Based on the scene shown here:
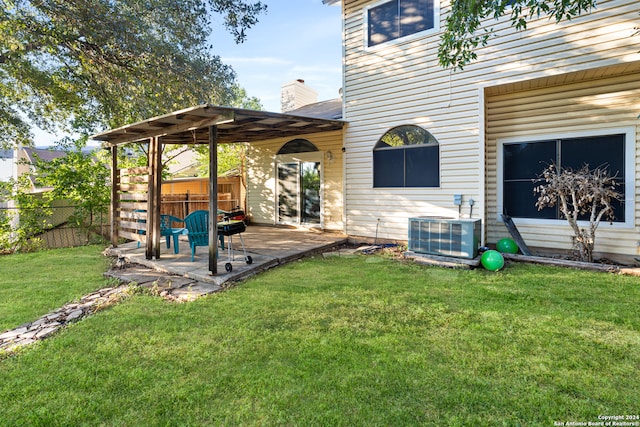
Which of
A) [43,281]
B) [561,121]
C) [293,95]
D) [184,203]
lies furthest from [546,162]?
[184,203]

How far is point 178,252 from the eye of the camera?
248 inches

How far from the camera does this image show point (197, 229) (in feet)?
18.5

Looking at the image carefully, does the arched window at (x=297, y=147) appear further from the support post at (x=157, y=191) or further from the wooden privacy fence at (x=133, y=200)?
the wooden privacy fence at (x=133, y=200)

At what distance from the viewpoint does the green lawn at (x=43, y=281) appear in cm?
376

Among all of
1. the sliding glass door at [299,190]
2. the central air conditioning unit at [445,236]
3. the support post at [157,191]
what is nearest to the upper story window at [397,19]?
the sliding glass door at [299,190]

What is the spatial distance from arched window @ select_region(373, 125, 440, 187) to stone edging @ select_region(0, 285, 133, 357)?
5.11 metres

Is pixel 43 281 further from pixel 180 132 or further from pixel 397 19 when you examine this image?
pixel 397 19

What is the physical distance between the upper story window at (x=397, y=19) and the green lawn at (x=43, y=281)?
271 inches

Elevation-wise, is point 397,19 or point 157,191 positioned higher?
point 397,19

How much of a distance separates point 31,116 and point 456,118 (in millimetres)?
11002

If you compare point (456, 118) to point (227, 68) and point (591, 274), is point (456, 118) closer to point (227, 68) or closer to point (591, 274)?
point (591, 274)

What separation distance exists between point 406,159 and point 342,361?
5.14 metres

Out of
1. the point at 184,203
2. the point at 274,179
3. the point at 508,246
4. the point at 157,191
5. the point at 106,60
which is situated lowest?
the point at 508,246

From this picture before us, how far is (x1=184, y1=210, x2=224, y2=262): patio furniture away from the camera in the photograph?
5.48 metres
